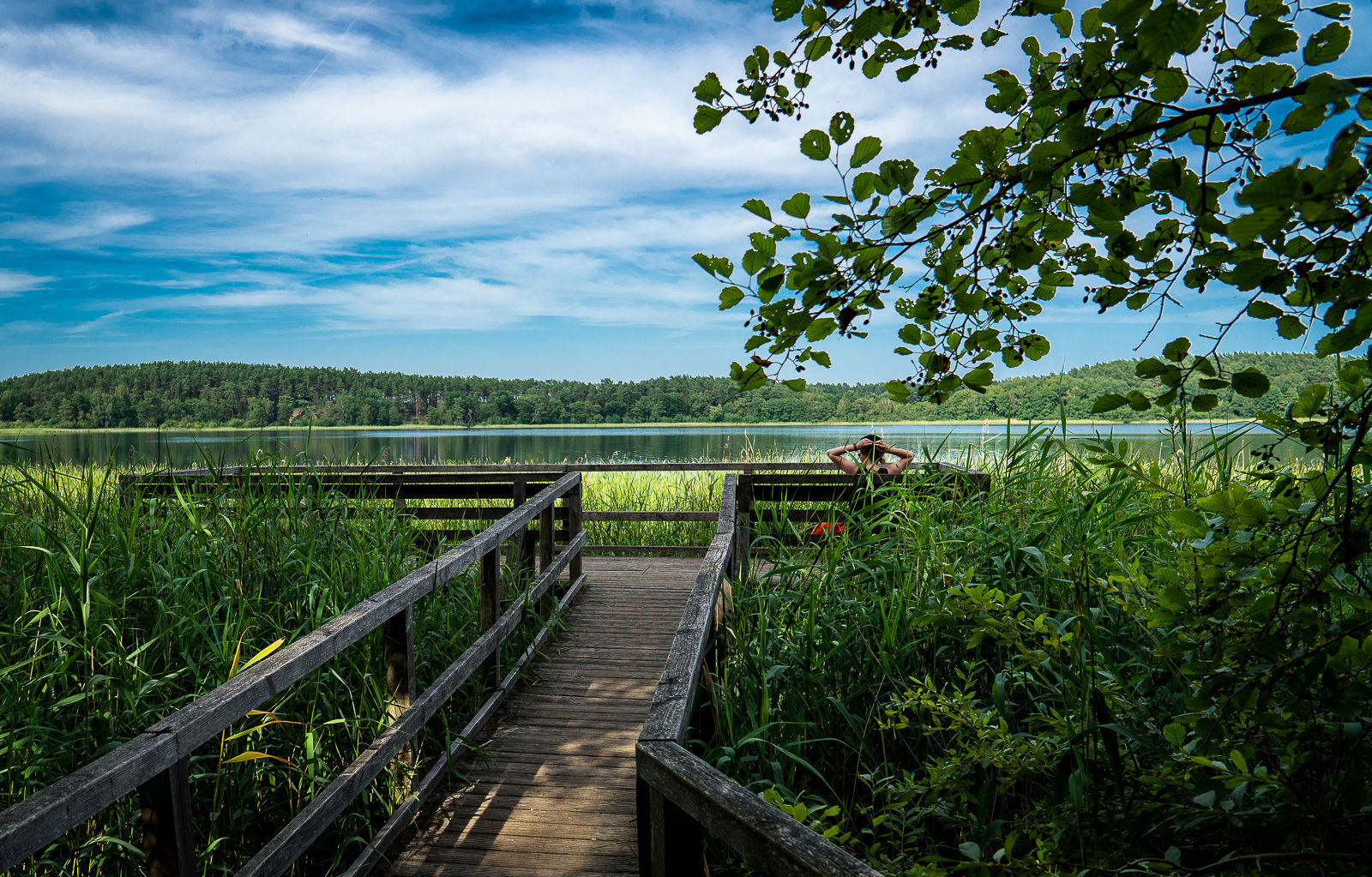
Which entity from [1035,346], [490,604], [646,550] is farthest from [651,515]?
[1035,346]

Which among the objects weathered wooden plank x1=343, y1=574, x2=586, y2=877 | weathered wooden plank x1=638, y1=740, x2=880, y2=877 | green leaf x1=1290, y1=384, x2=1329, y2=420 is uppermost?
green leaf x1=1290, y1=384, x2=1329, y2=420

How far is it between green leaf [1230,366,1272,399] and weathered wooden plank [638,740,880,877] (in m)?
1.04

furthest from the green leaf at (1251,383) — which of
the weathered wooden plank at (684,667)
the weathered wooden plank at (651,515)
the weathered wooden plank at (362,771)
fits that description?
the weathered wooden plank at (651,515)

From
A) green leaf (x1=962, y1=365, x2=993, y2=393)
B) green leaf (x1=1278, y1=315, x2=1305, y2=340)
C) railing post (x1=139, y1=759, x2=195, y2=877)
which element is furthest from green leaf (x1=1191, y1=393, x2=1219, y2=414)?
railing post (x1=139, y1=759, x2=195, y2=877)

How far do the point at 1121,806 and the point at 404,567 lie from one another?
369 cm

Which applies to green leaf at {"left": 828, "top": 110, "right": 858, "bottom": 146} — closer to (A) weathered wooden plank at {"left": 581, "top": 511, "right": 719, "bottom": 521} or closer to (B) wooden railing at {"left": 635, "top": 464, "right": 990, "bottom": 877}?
(B) wooden railing at {"left": 635, "top": 464, "right": 990, "bottom": 877}

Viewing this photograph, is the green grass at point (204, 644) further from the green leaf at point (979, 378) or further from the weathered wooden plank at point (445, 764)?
the green leaf at point (979, 378)

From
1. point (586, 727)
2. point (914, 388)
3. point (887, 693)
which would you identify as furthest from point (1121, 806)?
point (586, 727)

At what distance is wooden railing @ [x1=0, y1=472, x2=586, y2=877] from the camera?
156 cm

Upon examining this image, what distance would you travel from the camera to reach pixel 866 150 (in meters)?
1.48

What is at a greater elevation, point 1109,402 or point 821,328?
point 821,328

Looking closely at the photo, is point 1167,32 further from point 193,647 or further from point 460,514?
point 460,514

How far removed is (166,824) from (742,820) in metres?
1.51

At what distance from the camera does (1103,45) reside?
1.33 meters
